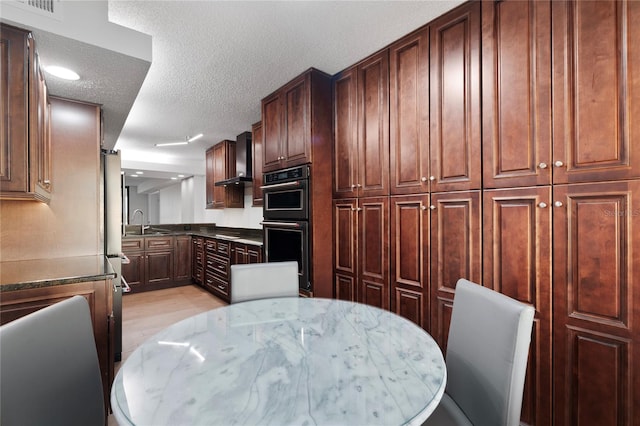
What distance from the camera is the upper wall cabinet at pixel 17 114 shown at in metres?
1.40

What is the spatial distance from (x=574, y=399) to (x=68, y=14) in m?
3.15

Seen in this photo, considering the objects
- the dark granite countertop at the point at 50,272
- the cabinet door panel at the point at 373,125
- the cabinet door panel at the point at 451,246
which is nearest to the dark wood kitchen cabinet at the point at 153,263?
the dark granite countertop at the point at 50,272

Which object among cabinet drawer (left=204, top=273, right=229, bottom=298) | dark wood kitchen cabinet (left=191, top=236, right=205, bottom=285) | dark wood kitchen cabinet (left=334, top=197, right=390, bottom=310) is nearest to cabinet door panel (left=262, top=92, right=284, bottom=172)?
dark wood kitchen cabinet (left=334, top=197, right=390, bottom=310)

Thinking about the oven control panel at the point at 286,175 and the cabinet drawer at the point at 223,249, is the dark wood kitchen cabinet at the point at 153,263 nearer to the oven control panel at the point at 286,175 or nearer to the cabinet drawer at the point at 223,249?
the cabinet drawer at the point at 223,249

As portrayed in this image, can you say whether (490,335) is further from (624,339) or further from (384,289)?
(384,289)

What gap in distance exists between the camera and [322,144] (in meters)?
2.48

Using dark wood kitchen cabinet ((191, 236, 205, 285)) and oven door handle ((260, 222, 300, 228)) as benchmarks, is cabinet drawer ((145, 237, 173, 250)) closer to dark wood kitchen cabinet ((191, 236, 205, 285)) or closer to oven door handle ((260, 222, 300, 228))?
dark wood kitchen cabinet ((191, 236, 205, 285))

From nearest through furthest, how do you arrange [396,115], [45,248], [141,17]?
1. [141,17]
2. [396,115]
3. [45,248]

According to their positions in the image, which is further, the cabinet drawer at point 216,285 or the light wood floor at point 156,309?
the cabinet drawer at point 216,285

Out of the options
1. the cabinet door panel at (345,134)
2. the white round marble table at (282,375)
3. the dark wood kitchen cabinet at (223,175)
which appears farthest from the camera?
the dark wood kitchen cabinet at (223,175)

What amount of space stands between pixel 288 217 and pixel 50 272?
1652mm

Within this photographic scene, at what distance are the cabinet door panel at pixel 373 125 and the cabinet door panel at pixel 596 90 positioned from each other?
3.22 ft

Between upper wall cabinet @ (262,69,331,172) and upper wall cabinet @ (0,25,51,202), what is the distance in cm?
168

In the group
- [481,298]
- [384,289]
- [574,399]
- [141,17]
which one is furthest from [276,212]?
[574,399]
